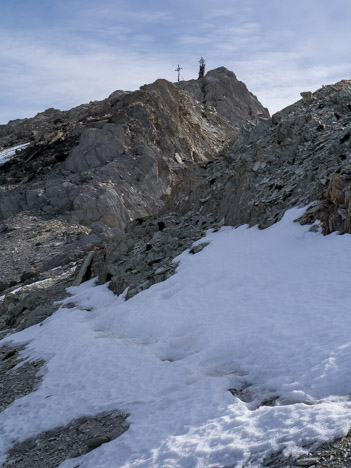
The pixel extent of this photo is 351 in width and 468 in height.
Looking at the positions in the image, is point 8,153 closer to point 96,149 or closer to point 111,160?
point 96,149

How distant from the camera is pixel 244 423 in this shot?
7410 mm

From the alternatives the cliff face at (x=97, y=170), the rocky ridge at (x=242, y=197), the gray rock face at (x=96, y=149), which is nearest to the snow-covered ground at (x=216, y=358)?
the rocky ridge at (x=242, y=197)

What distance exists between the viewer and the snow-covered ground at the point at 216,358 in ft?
23.8

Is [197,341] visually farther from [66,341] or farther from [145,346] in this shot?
[66,341]

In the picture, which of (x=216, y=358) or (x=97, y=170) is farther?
(x=97, y=170)

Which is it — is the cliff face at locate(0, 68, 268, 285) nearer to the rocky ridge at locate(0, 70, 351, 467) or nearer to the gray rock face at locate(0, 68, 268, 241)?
the gray rock face at locate(0, 68, 268, 241)

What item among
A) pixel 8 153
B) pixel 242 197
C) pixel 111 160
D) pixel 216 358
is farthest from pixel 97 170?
pixel 216 358

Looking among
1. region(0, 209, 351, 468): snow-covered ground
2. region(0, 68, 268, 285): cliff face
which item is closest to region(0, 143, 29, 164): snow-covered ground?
region(0, 68, 268, 285): cliff face

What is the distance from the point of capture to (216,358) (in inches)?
419

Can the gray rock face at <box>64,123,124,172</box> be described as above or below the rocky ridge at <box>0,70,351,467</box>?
above

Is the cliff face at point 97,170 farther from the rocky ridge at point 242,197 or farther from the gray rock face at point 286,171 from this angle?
the gray rock face at point 286,171

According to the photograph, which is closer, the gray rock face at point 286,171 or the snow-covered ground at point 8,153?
the gray rock face at point 286,171

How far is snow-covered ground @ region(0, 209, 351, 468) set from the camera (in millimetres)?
7246

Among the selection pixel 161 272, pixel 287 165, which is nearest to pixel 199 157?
pixel 287 165
